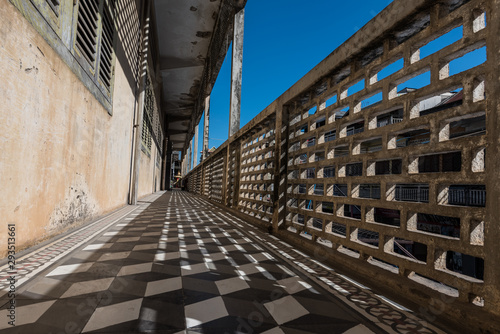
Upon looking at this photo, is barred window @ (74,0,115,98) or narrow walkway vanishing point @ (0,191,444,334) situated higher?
barred window @ (74,0,115,98)

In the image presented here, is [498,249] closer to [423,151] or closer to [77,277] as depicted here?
[423,151]

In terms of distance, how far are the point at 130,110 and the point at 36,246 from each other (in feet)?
17.4

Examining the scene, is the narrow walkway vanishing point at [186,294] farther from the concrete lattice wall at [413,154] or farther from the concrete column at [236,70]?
the concrete column at [236,70]

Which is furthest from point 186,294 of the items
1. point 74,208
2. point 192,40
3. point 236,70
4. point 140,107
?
point 192,40

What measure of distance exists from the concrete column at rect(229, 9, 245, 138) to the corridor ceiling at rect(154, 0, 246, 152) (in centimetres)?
42

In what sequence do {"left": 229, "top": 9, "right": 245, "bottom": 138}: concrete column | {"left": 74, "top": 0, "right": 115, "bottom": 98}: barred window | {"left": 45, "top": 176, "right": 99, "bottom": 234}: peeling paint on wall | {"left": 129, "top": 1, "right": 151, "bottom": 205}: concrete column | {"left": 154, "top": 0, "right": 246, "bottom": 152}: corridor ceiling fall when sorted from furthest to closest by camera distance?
{"left": 154, "top": 0, "right": 246, "bottom": 152}: corridor ceiling < {"left": 129, "top": 1, "right": 151, "bottom": 205}: concrete column < {"left": 229, "top": 9, "right": 245, "bottom": 138}: concrete column < {"left": 74, "top": 0, "right": 115, "bottom": 98}: barred window < {"left": 45, "top": 176, "right": 99, "bottom": 234}: peeling paint on wall

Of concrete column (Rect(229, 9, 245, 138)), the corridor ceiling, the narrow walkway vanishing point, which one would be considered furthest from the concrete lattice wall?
the corridor ceiling

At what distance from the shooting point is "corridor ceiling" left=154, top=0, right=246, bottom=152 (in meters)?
8.48

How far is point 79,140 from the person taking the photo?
3461 millimetres

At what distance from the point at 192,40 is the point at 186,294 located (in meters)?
10.8

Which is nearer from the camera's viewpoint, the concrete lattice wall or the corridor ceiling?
the concrete lattice wall

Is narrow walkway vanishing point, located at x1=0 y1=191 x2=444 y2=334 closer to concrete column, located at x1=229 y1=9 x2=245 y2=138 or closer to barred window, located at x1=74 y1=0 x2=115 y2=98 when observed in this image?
barred window, located at x1=74 y1=0 x2=115 y2=98

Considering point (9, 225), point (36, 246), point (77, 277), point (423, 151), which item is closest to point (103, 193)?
point (36, 246)

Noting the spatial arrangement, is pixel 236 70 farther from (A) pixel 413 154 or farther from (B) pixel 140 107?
(A) pixel 413 154
